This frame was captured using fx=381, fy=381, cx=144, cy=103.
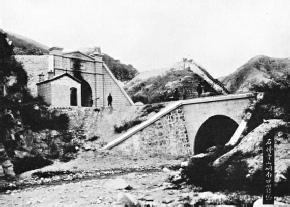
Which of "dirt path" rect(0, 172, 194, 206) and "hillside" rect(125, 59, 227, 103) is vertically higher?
"hillside" rect(125, 59, 227, 103)

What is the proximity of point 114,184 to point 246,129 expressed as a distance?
24.0 ft

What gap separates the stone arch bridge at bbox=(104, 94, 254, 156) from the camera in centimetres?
2094

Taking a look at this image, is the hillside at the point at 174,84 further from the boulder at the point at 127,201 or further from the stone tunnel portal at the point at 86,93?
the boulder at the point at 127,201

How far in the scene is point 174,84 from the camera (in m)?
38.7

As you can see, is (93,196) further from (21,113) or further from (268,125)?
(21,113)

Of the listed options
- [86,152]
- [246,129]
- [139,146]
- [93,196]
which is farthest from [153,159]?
[93,196]

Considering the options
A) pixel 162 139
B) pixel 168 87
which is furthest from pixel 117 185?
pixel 168 87

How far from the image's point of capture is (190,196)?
1206cm

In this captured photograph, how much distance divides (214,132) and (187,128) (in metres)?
1.98

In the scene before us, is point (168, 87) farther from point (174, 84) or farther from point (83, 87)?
point (83, 87)

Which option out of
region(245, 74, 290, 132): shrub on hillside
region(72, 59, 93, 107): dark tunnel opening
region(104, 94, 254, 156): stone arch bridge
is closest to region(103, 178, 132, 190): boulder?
region(104, 94, 254, 156): stone arch bridge

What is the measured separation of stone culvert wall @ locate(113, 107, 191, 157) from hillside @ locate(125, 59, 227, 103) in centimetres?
1375

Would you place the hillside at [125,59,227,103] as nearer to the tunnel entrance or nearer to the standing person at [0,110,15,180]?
the tunnel entrance

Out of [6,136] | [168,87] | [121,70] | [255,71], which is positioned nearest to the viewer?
[6,136]
